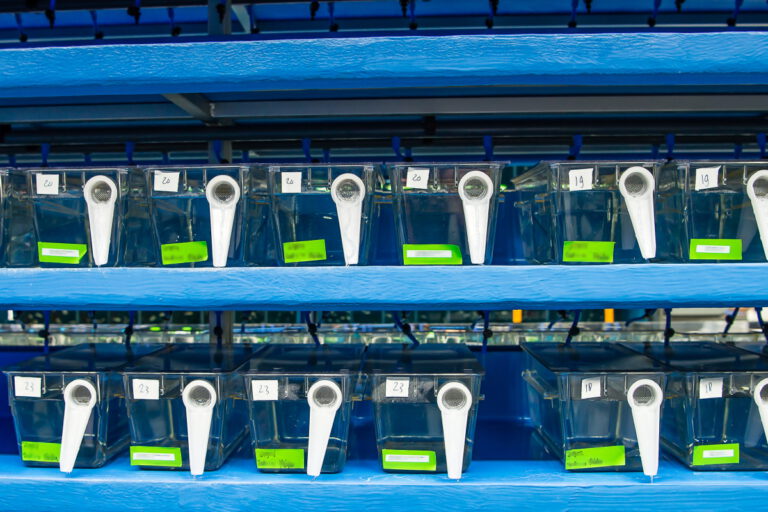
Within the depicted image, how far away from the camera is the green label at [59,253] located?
1.09 metres

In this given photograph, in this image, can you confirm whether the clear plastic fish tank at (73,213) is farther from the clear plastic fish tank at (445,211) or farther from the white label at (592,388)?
the white label at (592,388)

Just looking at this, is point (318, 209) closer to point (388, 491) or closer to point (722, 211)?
point (388, 491)

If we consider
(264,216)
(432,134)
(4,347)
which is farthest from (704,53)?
(4,347)

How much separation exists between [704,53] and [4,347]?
2017 mm

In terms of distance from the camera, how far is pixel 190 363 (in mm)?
1183

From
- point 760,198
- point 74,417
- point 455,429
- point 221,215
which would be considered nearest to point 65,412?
point 74,417

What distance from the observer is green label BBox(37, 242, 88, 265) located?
1093mm

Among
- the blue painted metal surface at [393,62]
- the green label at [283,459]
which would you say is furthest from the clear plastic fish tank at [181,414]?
the blue painted metal surface at [393,62]

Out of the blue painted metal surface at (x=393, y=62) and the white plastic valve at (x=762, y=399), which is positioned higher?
the blue painted metal surface at (x=393, y=62)

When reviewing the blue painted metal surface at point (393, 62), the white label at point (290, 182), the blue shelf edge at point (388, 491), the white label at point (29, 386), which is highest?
the blue painted metal surface at point (393, 62)

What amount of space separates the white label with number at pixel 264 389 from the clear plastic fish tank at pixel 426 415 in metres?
0.19

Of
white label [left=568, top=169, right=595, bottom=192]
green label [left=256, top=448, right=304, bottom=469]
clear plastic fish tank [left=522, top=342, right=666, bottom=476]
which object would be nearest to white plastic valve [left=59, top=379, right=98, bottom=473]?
green label [left=256, top=448, right=304, bottom=469]

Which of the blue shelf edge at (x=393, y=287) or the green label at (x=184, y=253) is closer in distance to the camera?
the blue shelf edge at (x=393, y=287)

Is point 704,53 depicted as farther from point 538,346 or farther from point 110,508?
point 110,508
